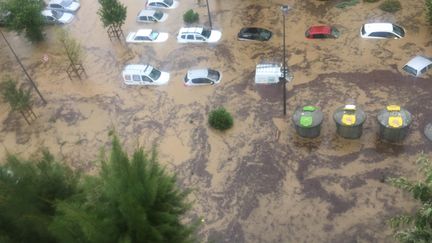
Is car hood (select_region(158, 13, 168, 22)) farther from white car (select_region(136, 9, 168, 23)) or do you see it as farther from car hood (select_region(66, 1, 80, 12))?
car hood (select_region(66, 1, 80, 12))

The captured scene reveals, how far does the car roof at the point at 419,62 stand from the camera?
24.1 metres

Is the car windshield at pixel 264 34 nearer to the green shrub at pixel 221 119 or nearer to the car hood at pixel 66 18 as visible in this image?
the green shrub at pixel 221 119

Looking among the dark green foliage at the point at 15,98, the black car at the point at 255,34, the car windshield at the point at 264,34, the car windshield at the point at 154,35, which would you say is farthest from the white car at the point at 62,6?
the car windshield at the point at 264,34

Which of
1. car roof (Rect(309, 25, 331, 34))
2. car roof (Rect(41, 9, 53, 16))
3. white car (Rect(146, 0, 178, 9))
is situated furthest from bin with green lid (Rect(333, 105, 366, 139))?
car roof (Rect(41, 9, 53, 16))

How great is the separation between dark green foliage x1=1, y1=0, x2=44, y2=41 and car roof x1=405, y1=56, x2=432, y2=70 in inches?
977

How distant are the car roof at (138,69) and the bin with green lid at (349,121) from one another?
38.0ft

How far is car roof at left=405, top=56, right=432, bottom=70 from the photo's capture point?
79.2ft

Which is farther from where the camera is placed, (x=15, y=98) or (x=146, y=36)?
(x=146, y=36)

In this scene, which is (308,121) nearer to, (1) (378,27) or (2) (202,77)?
(2) (202,77)

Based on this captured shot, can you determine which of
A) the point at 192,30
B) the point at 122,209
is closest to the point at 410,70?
the point at 192,30

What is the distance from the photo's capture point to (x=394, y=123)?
20641mm

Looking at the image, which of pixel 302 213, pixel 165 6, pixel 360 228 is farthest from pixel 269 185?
pixel 165 6

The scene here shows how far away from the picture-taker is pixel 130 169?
1134 centimetres

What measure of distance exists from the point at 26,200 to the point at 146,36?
19.3 metres
